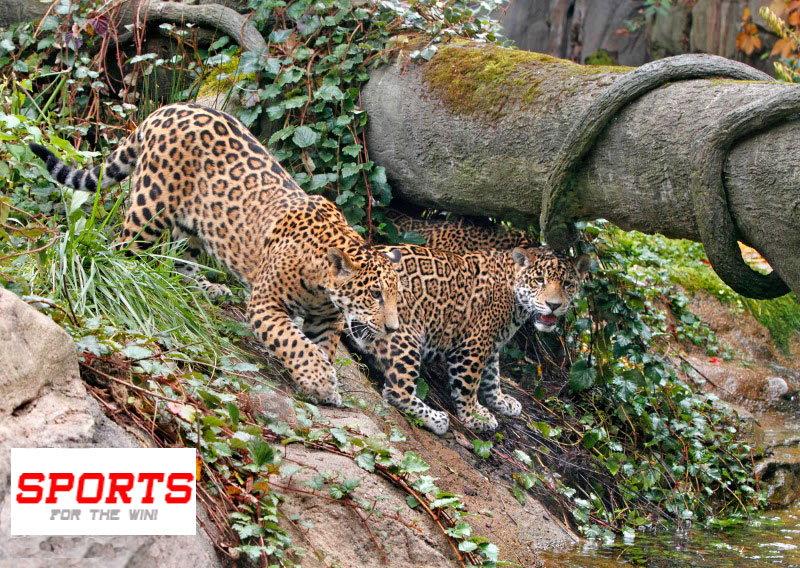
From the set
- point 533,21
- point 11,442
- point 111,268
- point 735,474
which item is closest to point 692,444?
point 735,474

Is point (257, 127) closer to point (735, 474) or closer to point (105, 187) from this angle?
point (105, 187)

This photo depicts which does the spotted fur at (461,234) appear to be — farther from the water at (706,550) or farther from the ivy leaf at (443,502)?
the ivy leaf at (443,502)

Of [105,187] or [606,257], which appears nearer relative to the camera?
[105,187]

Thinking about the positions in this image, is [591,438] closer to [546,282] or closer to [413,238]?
[546,282]

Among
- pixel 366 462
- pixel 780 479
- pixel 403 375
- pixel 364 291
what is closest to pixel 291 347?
pixel 364 291

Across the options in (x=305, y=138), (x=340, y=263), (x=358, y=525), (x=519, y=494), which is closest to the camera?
(x=358, y=525)

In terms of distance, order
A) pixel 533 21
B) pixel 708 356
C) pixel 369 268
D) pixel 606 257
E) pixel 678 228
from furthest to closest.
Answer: pixel 533 21 < pixel 708 356 < pixel 606 257 < pixel 369 268 < pixel 678 228

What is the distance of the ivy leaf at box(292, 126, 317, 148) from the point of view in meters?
7.88

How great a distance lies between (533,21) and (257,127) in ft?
37.4

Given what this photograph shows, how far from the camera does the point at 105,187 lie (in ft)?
24.8

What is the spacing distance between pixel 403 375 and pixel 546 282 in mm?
1353

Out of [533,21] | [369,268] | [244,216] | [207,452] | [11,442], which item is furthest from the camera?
[533,21]

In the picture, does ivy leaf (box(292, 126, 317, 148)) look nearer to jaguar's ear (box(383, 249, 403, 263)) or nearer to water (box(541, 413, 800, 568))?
jaguar's ear (box(383, 249, 403, 263))

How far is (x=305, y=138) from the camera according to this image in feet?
25.9
